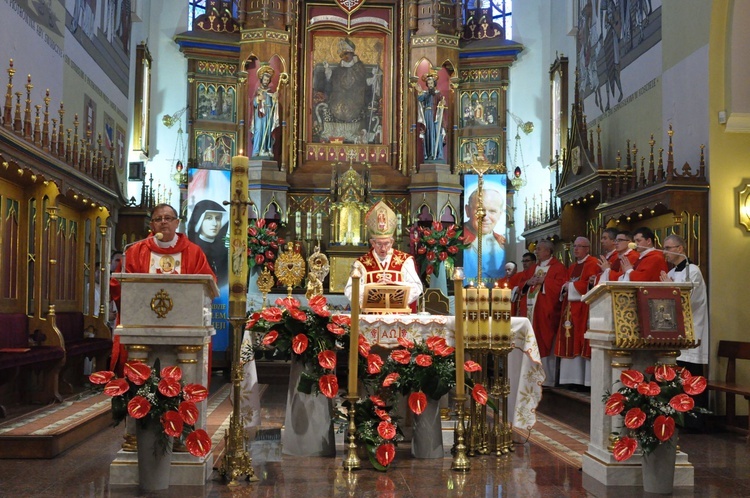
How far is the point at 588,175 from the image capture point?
39.6 feet

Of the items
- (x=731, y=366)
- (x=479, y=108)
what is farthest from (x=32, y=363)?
(x=479, y=108)

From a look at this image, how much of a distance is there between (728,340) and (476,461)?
3806mm

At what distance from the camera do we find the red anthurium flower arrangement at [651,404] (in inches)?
229

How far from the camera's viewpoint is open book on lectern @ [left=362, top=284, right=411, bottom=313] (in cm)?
796

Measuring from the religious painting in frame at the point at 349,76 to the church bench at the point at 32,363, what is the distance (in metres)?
8.97

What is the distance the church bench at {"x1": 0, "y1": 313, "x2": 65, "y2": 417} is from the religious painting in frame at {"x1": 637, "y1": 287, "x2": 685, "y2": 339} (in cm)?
552

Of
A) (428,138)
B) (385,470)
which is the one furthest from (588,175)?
(385,470)

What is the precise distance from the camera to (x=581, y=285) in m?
10.2

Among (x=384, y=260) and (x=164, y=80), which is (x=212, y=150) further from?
A: (x=384, y=260)

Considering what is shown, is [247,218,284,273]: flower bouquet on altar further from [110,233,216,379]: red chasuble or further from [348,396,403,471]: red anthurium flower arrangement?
[348,396,403,471]: red anthurium flower arrangement

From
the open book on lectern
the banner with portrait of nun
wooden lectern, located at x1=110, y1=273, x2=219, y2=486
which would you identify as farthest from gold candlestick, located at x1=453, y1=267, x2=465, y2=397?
the banner with portrait of nun

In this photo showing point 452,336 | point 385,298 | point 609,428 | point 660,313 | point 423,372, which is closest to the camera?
point 660,313

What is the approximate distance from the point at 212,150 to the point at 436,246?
5.34m

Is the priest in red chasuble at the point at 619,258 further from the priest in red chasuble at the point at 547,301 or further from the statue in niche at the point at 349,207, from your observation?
the statue in niche at the point at 349,207
